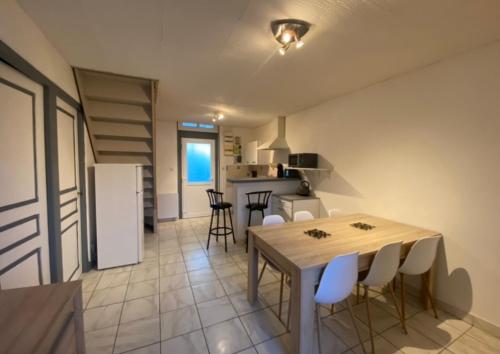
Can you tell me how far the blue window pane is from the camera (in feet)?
17.2

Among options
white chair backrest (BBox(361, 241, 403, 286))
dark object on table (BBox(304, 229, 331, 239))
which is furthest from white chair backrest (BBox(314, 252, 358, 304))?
dark object on table (BBox(304, 229, 331, 239))

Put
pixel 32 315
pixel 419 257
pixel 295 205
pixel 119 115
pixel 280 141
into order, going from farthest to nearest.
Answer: pixel 280 141 → pixel 295 205 → pixel 119 115 → pixel 419 257 → pixel 32 315

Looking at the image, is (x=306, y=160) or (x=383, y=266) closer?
(x=383, y=266)

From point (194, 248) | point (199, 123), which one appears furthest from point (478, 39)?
point (199, 123)

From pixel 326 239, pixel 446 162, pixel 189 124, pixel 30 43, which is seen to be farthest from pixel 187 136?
pixel 446 162

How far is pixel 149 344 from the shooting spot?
1576mm

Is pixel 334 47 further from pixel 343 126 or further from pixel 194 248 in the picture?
pixel 194 248

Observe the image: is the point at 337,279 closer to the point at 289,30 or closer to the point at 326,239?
the point at 326,239

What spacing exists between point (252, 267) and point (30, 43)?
250 centimetres

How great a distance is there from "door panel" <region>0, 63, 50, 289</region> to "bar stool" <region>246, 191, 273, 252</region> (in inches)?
96.2

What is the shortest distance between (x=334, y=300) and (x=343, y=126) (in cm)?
243

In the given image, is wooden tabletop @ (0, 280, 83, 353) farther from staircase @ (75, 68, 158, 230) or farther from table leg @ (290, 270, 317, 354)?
staircase @ (75, 68, 158, 230)

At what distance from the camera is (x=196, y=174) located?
5.35m

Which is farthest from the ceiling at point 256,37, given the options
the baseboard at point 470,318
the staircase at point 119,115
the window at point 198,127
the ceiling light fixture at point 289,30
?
the window at point 198,127
